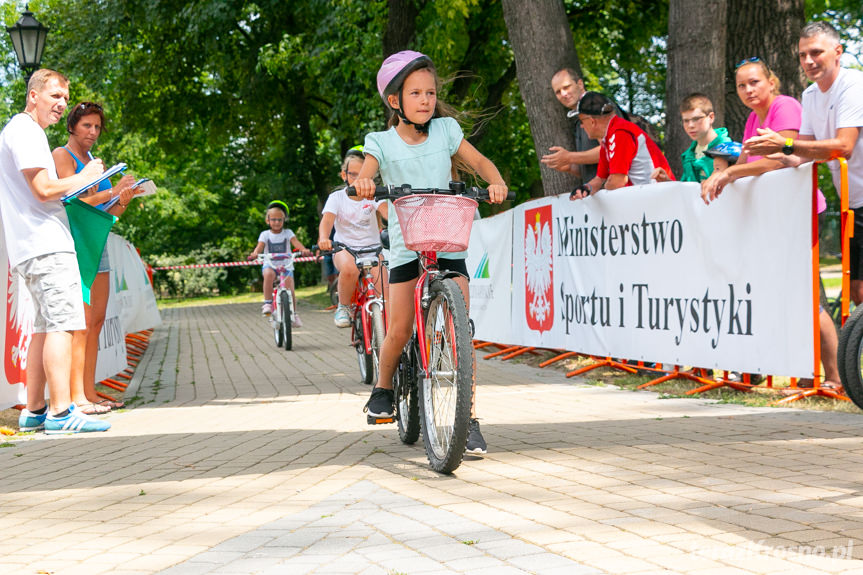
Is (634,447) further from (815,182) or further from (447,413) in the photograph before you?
(815,182)

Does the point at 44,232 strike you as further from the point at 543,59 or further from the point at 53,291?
the point at 543,59

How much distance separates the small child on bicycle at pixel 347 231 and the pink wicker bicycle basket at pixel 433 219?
13.9 ft

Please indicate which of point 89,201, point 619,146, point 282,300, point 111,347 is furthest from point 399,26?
point 89,201

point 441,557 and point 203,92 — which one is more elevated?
point 203,92

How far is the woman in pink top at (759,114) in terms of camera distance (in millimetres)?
6984

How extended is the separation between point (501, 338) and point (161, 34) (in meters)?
19.3

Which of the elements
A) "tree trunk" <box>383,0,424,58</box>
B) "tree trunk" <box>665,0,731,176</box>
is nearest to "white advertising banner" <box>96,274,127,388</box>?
"tree trunk" <box>665,0,731,176</box>

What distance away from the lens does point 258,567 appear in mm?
3373

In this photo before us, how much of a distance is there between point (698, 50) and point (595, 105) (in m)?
1.34

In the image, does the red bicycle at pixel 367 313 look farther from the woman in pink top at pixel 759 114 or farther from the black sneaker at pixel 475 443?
the black sneaker at pixel 475 443

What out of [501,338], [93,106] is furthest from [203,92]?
[93,106]

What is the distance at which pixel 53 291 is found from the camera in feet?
22.0

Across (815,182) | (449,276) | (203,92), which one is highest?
(203,92)

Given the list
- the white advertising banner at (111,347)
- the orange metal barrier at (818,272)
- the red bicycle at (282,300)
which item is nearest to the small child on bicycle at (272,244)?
the red bicycle at (282,300)
